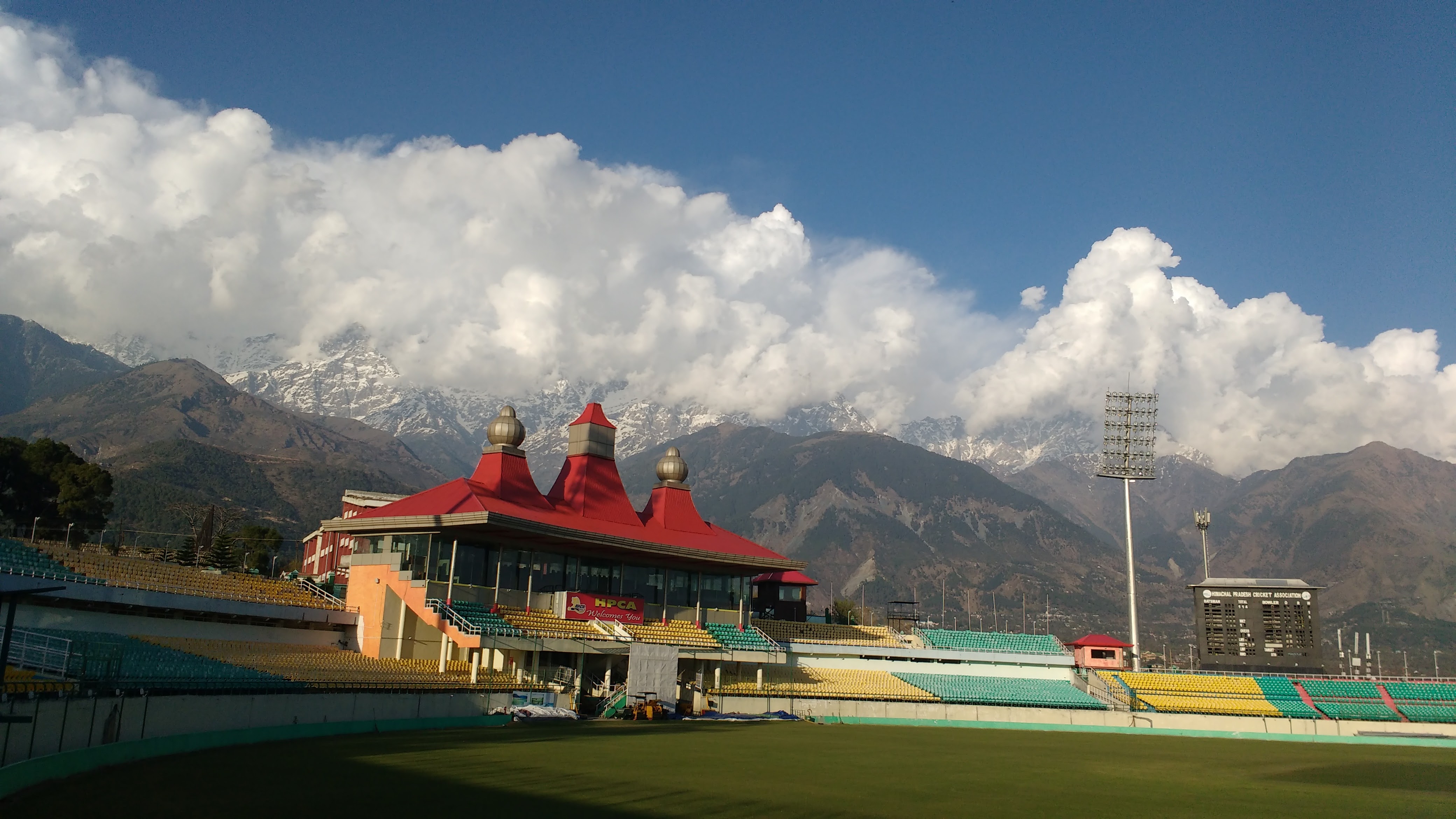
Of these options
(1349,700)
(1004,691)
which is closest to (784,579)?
(1004,691)

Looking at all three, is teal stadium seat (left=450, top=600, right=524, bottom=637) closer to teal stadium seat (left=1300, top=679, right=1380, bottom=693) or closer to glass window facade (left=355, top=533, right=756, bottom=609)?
glass window facade (left=355, top=533, right=756, bottom=609)

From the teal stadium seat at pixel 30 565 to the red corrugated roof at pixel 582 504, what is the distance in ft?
49.1

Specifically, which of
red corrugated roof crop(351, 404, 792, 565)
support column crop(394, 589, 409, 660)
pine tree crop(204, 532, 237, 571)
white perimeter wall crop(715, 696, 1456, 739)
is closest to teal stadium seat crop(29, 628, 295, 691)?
support column crop(394, 589, 409, 660)

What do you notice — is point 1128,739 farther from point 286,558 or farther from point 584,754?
point 286,558

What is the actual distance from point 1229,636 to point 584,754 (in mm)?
50493

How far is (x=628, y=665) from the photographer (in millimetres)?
48312

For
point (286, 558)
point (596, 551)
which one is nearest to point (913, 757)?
point (596, 551)

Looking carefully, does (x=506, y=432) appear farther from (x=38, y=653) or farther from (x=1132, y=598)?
(x=1132, y=598)

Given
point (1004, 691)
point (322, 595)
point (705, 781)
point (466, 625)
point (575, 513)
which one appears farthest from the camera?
point (1004, 691)

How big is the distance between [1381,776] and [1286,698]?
31.4 meters

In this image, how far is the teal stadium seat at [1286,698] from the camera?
55375 mm

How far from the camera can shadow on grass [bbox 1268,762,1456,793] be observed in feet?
89.1

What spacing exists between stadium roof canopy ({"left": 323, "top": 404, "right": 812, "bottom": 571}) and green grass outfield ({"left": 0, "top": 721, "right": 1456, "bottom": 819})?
1491 cm

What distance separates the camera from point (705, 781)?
21906 mm
